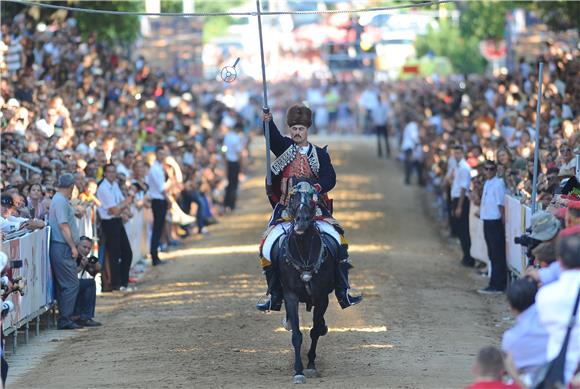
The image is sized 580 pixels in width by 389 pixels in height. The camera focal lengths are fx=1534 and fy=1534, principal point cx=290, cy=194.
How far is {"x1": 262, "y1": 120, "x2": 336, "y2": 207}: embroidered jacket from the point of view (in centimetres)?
1596

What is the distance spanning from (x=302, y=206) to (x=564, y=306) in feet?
16.4

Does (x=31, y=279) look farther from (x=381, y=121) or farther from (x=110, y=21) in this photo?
(x=381, y=121)

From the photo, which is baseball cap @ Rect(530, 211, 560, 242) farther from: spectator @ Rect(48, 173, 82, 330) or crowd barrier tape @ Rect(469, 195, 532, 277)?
spectator @ Rect(48, 173, 82, 330)

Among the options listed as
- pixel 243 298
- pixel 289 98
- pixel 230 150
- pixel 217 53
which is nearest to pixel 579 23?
pixel 230 150

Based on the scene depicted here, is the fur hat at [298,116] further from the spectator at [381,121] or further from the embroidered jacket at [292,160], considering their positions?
the spectator at [381,121]

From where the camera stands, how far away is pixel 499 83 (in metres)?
37.8

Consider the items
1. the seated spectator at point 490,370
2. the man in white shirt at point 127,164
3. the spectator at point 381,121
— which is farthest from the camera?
the spectator at point 381,121

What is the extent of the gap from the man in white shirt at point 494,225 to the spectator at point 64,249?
6.18m

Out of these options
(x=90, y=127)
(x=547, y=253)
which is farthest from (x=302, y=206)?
(x=90, y=127)

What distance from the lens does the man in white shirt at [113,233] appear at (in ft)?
73.5

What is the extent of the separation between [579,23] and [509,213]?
14.0 metres

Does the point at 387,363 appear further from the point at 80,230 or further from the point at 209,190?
the point at 209,190

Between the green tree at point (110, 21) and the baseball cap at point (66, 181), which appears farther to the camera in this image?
the green tree at point (110, 21)

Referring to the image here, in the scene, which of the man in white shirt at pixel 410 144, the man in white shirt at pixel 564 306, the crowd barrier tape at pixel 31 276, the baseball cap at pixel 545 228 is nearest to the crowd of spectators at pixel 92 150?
the crowd barrier tape at pixel 31 276
